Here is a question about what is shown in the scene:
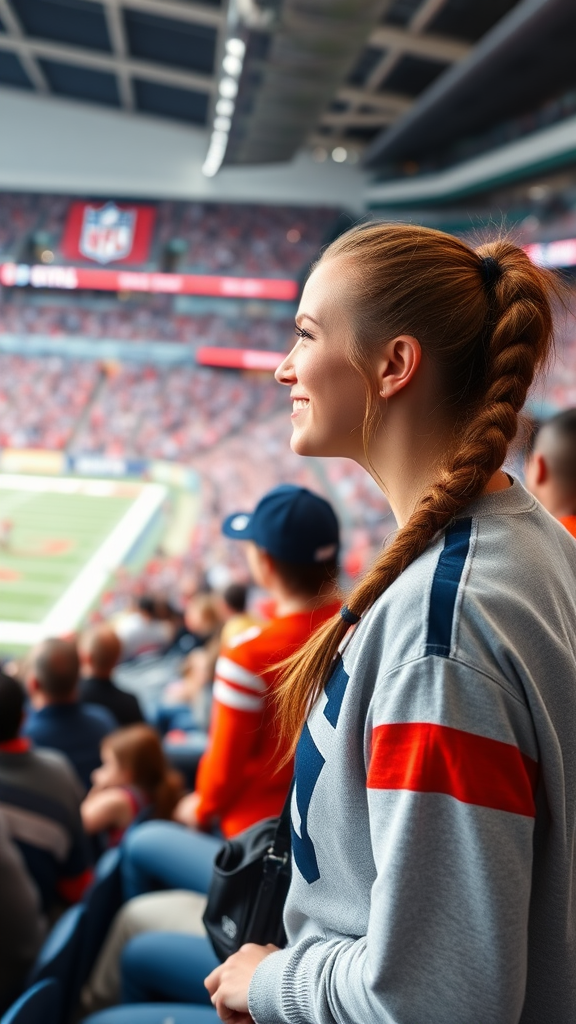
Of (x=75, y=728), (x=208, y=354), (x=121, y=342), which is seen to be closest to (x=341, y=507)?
(x=208, y=354)

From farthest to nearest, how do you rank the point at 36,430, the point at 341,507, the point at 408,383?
the point at 36,430
the point at 341,507
the point at 408,383

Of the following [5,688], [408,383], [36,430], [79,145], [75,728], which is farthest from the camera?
[36,430]

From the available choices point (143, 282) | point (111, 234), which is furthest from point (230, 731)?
point (111, 234)

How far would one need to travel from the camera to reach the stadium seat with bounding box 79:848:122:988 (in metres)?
2.00

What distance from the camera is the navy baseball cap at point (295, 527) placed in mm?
1855

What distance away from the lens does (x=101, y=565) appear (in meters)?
12.3

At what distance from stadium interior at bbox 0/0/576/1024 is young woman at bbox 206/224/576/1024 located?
35.5 inches

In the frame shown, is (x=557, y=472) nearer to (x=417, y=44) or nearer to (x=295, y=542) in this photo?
(x=295, y=542)

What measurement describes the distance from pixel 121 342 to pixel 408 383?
55.7 ft

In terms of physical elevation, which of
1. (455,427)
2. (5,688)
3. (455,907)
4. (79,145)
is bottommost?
(5,688)

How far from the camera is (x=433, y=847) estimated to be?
684 mm

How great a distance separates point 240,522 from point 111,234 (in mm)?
16147

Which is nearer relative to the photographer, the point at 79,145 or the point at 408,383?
the point at 408,383

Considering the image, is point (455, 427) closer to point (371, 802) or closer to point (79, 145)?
point (371, 802)
